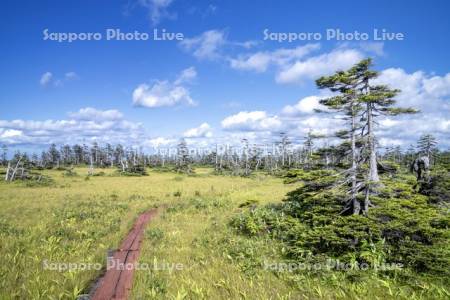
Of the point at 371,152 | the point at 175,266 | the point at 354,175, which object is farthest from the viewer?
the point at 354,175

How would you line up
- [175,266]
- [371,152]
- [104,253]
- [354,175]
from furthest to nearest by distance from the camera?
1. [354,175]
2. [371,152]
3. [104,253]
4. [175,266]

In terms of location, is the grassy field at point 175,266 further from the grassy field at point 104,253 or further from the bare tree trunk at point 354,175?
the bare tree trunk at point 354,175

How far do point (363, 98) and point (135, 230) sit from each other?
434 inches

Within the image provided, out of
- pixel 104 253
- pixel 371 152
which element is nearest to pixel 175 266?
pixel 104 253

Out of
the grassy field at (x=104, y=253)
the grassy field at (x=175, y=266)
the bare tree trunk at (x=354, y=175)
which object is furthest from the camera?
the bare tree trunk at (x=354, y=175)

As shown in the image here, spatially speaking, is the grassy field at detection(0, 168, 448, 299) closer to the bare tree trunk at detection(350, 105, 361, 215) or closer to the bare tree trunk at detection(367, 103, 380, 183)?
the bare tree trunk at detection(350, 105, 361, 215)

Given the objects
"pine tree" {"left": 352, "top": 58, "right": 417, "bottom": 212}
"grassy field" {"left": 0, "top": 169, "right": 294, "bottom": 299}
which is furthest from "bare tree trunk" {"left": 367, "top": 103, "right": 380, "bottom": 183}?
"grassy field" {"left": 0, "top": 169, "right": 294, "bottom": 299}

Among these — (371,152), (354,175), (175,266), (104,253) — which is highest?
(371,152)

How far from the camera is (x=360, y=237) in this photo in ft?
28.7

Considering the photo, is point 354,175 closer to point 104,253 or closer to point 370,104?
point 370,104

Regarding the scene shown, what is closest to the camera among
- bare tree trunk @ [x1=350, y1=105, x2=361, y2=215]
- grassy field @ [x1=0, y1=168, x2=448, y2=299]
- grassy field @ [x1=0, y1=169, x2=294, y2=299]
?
grassy field @ [x1=0, y1=168, x2=448, y2=299]

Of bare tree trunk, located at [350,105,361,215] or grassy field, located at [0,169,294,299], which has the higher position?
bare tree trunk, located at [350,105,361,215]

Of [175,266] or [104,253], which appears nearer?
[175,266]

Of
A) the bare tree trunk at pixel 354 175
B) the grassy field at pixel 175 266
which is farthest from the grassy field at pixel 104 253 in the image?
the bare tree trunk at pixel 354 175
